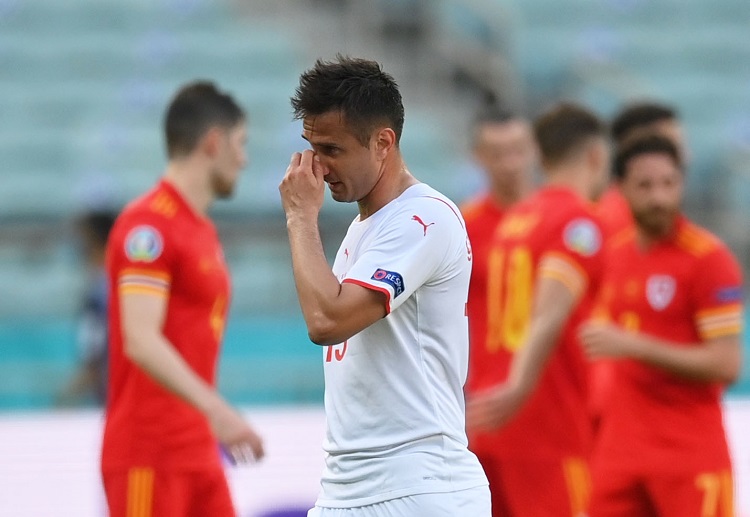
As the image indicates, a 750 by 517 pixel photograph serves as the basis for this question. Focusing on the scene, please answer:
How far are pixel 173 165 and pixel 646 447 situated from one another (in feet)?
6.94

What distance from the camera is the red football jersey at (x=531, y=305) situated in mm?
5293

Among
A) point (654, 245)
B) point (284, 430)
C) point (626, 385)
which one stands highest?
point (654, 245)

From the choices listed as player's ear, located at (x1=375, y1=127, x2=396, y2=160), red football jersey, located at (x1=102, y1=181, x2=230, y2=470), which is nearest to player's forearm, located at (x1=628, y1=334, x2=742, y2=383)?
red football jersey, located at (x1=102, y1=181, x2=230, y2=470)

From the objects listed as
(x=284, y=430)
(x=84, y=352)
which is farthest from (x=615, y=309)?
(x=84, y=352)

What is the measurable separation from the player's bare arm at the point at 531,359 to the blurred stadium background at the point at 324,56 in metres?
6.83

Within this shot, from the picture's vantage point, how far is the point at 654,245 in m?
5.03

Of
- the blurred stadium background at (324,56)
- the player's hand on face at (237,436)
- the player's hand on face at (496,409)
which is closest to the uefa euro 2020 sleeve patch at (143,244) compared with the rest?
the player's hand on face at (237,436)

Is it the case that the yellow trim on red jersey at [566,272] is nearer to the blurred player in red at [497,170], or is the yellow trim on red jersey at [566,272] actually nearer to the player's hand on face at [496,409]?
the player's hand on face at [496,409]

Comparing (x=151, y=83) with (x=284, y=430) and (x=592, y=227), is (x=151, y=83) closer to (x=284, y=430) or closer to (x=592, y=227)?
(x=284, y=430)

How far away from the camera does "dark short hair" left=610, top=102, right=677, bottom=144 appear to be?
237 inches

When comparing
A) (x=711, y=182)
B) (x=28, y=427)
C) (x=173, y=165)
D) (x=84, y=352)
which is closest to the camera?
(x=173, y=165)

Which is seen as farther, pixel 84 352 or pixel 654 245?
pixel 84 352

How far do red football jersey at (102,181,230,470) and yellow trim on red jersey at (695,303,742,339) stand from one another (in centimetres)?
180

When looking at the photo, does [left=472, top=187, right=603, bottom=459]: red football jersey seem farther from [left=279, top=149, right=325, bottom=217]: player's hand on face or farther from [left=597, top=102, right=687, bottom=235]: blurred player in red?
[left=279, top=149, right=325, bottom=217]: player's hand on face
